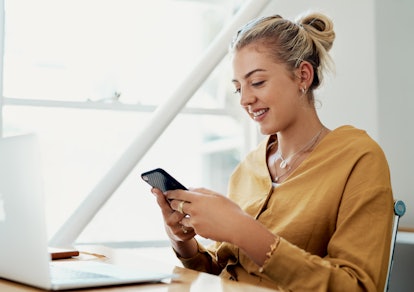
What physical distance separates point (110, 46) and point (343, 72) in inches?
46.2

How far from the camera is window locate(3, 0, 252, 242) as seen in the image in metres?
2.81

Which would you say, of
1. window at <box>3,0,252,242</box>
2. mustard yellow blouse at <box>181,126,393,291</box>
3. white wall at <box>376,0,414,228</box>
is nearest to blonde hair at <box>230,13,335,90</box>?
mustard yellow blouse at <box>181,126,393,291</box>

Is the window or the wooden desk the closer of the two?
the wooden desk

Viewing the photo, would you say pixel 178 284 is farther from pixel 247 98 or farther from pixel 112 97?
pixel 112 97

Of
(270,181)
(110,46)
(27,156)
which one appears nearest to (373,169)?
(270,181)

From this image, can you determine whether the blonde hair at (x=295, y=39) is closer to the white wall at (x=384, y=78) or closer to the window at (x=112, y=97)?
the white wall at (x=384, y=78)

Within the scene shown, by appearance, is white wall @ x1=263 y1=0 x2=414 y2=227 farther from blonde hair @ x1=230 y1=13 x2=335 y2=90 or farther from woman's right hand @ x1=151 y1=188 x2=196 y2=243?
woman's right hand @ x1=151 y1=188 x2=196 y2=243

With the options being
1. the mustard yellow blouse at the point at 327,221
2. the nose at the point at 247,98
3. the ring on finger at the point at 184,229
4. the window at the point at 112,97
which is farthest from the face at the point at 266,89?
the window at the point at 112,97

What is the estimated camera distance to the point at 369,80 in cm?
244

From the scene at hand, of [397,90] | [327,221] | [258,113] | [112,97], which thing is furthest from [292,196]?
[112,97]

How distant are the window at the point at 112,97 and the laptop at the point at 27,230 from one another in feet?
5.13

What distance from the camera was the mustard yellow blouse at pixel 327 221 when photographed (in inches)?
53.2

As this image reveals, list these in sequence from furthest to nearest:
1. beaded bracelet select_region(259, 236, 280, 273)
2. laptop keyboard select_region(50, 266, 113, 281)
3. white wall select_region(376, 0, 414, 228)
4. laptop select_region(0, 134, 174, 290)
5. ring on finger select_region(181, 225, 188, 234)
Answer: white wall select_region(376, 0, 414, 228), ring on finger select_region(181, 225, 188, 234), beaded bracelet select_region(259, 236, 280, 273), laptop keyboard select_region(50, 266, 113, 281), laptop select_region(0, 134, 174, 290)

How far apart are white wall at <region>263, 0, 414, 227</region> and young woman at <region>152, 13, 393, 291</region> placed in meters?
0.62
